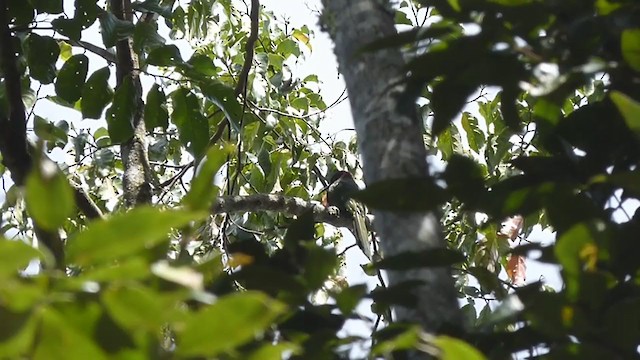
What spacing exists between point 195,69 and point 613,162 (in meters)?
0.97

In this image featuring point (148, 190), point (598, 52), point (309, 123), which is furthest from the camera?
point (309, 123)

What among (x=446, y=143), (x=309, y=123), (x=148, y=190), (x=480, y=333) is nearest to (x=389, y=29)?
(x=480, y=333)

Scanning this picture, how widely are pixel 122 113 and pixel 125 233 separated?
1.18m

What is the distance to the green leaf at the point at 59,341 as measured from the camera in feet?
1.25

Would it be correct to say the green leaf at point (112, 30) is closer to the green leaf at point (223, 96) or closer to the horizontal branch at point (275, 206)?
the green leaf at point (223, 96)

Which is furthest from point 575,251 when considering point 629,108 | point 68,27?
point 68,27

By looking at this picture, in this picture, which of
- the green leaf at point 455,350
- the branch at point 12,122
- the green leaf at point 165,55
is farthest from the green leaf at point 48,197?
the green leaf at point 165,55

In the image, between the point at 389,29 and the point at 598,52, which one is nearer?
the point at 598,52

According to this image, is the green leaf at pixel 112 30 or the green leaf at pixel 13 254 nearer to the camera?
the green leaf at pixel 13 254

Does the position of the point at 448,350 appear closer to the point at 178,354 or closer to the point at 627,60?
the point at 178,354

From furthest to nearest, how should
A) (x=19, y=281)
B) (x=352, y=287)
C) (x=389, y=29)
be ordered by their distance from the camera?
(x=389, y=29)
(x=352, y=287)
(x=19, y=281)

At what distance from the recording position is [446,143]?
212 cm

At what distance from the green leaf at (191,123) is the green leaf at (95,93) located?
130 millimetres

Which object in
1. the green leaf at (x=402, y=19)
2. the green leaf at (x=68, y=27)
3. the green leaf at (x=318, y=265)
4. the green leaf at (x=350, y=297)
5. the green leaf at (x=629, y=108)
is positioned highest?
the green leaf at (x=402, y=19)
